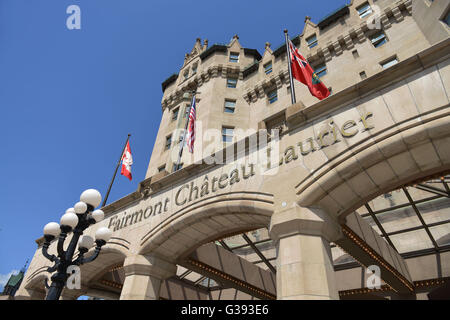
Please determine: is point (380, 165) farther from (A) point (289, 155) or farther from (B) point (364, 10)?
(B) point (364, 10)

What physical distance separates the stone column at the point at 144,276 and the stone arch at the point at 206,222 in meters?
0.31

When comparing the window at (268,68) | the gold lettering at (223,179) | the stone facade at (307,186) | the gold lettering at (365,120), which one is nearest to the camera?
the stone facade at (307,186)

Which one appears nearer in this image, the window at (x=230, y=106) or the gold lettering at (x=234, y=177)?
the gold lettering at (x=234, y=177)

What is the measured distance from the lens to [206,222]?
32.6ft

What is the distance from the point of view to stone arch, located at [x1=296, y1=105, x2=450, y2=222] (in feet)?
20.3

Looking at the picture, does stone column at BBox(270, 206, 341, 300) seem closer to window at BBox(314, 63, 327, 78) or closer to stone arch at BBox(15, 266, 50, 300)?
stone arch at BBox(15, 266, 50, 300)

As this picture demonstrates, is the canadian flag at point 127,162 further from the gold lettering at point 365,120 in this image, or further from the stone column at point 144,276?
the gold lettering at point 365,120

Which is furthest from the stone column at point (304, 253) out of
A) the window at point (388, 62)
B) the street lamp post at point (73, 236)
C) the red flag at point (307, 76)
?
the window at point (388, 62)

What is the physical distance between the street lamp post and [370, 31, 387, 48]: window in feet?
70.1

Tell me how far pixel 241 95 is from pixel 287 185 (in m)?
20.7

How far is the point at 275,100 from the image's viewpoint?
24.6 m

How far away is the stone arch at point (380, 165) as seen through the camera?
6176 mm

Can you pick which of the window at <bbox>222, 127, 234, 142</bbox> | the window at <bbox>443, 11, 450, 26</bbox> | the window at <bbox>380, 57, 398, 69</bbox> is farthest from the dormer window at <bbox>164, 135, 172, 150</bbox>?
the window at <bbox>443, 11, 450, 26</bbox>
